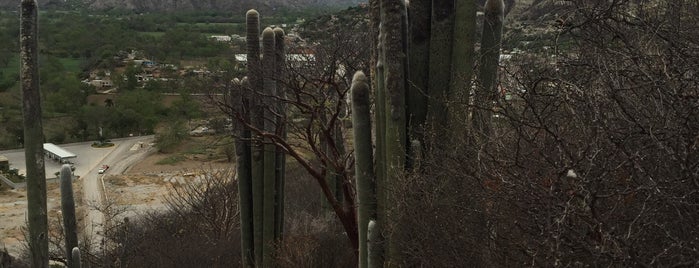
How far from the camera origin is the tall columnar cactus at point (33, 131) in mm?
6605

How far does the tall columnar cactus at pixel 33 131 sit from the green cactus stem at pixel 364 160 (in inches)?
144

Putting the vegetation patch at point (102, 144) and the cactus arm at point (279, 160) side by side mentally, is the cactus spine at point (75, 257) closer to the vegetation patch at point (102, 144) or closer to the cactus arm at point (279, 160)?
the cactus arm at point (279, 160)

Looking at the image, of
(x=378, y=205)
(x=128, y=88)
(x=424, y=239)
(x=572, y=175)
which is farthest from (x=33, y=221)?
(x=128, y=88)

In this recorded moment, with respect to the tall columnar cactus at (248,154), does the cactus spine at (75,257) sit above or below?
below

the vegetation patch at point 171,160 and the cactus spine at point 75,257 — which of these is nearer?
the cactus spine at point 75,257

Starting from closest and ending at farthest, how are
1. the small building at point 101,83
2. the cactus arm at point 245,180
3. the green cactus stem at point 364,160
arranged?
the green cactus stem at point 364,160 < the cactus arm at point 245,180 < the small building at point 101,83

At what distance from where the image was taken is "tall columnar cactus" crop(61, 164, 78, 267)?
7650 millimetres

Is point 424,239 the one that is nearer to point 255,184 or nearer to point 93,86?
point 255,184

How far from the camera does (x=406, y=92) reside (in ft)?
18.7

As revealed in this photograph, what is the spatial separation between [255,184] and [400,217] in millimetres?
3406

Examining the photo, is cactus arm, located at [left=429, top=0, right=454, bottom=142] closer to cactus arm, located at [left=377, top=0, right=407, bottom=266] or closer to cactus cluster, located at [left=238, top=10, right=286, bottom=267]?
cactus arm, located at [left=377, top=0, right=407, bottom=266]

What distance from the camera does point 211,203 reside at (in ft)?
42.5

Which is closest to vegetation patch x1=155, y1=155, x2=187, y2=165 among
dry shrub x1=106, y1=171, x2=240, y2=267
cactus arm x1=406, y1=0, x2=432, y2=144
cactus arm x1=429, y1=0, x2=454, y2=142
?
dry shrub x1=106, y1=171, x2=240, y2=267

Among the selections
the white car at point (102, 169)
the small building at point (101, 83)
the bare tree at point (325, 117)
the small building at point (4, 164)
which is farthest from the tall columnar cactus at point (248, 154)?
the small building at point (101, 83)
